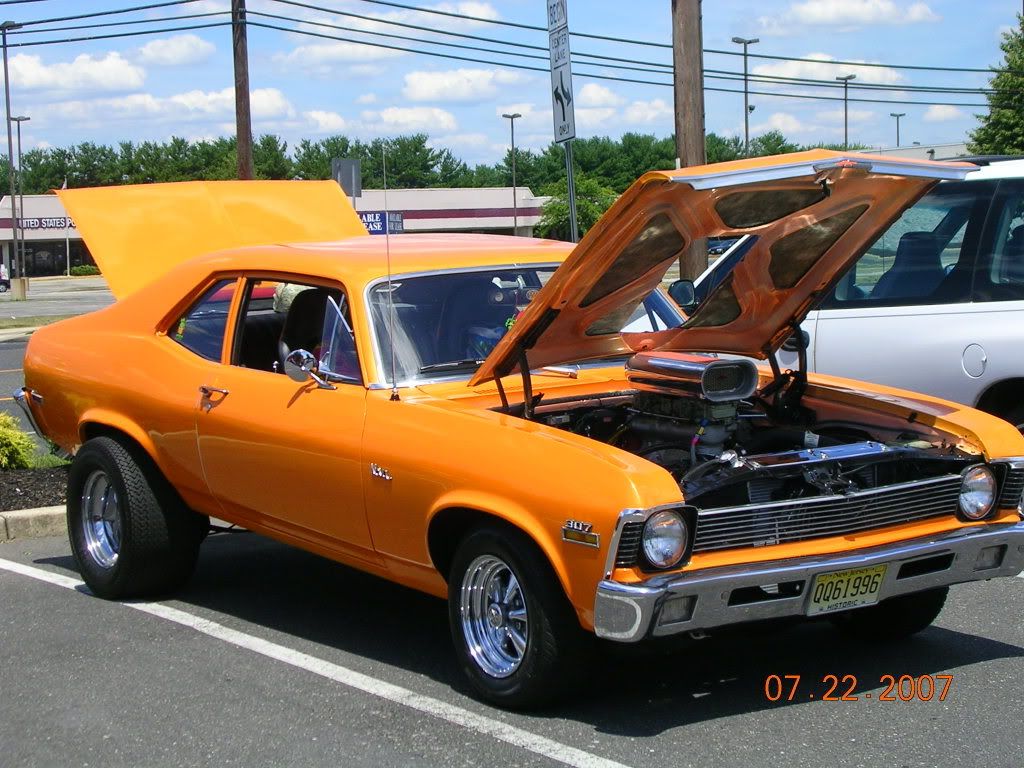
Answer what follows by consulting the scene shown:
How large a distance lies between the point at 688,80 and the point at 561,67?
13.8ft

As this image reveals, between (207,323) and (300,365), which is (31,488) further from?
(300,365)

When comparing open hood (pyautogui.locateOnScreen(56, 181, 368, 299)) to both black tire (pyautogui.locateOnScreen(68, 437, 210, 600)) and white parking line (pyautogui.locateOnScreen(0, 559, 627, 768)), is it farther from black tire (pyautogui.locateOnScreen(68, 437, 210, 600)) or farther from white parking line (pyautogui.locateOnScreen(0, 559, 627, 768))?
white parking line (pyautogui.locateOnScreen(0, 559, 627, 768))

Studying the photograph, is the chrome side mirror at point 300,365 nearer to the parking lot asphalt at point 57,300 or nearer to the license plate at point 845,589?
the license plate at point 845,589

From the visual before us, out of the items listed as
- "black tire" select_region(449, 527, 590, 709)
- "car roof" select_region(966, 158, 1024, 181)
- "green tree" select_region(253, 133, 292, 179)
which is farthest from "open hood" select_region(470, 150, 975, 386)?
"green tree" select_region(253, 133, 292, 179)

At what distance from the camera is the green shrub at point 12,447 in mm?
8859

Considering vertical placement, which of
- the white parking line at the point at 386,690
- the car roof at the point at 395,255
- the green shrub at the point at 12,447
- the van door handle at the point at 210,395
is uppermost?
the car roof at the point at 395,255

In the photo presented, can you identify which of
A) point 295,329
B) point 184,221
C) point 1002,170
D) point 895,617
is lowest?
point 895,617

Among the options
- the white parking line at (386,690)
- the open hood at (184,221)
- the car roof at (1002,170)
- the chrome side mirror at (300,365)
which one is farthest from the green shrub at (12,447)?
the car roof at (1002,170)

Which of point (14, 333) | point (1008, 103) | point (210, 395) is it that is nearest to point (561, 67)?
point (210, 395)

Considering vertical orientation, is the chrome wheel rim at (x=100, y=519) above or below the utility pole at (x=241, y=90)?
below

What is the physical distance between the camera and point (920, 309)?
7500 mm

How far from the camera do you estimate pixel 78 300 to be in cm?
4497
